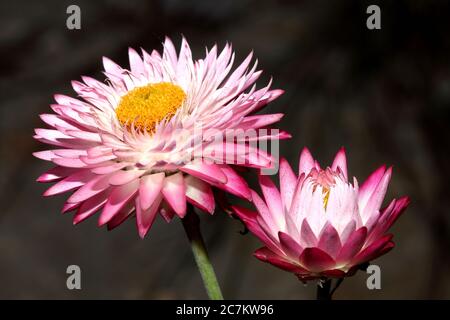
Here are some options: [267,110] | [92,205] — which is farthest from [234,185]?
[267,110]

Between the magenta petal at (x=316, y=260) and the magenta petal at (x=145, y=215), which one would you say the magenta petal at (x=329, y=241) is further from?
the magenta petal at (x=145, y=215)

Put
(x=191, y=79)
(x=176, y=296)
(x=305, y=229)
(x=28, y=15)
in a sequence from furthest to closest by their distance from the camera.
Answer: (x=28, y=15) → (x=176, y=296) → (x=191, y=79) → (x=305, y=229)

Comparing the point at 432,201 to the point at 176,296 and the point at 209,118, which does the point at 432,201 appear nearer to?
the point at 176,296

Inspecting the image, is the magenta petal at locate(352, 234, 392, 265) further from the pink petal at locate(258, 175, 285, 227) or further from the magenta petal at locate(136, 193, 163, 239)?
the magenta petal at locate(136, 193, 163, 239)

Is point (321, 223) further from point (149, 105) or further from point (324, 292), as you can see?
point (149, 105)

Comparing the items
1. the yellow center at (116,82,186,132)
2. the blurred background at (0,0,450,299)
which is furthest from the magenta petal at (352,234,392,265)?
the blurred background at (0,0,450,299)

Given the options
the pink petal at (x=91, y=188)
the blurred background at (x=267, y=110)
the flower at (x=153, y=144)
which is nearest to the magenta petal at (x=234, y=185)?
the flower at (x=153, y=144)

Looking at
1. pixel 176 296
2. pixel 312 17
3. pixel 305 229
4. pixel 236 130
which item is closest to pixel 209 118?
pixel 236 130
